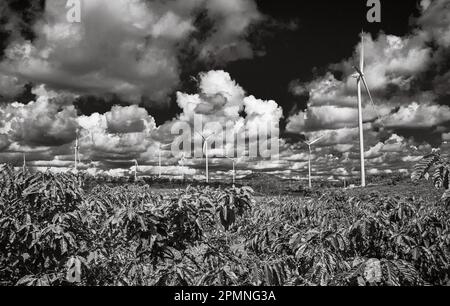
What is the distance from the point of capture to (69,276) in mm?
5734

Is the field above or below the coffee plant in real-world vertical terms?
below

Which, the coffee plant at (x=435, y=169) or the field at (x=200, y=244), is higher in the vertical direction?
the coffee plant at (x=435, y=169)

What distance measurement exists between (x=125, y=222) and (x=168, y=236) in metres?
0.80

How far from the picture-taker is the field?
18.1ft

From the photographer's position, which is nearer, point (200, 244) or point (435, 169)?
point (435, 169)

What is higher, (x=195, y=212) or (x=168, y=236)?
(x=195, y=212)

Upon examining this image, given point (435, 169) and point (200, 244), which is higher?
point (435, 169)

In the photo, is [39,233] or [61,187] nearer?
[39,233]

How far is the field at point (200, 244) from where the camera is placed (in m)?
5.53

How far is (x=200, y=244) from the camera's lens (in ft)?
22.9
